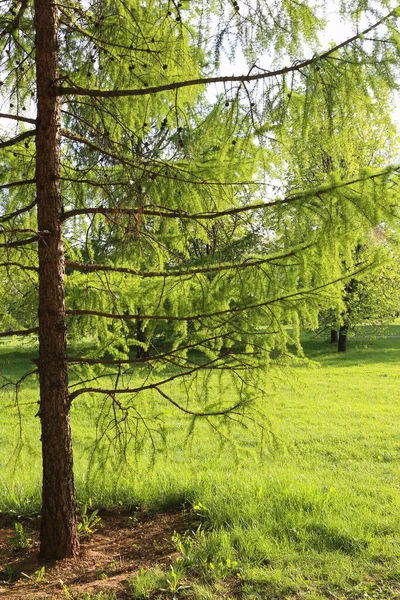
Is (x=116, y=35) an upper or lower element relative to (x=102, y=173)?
upper

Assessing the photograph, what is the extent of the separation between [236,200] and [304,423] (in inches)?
261

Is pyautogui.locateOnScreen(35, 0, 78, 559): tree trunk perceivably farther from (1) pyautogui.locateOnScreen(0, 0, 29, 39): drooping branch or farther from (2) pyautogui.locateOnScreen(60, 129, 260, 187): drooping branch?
(1) pyautogui.locateOnScreen(0, 0, 29, 39): drooping branch

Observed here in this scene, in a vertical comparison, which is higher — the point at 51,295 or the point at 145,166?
the point at 145,166

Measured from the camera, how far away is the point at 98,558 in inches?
157

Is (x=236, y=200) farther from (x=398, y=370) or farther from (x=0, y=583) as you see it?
(x=398, y=370)

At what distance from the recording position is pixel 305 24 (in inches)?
143

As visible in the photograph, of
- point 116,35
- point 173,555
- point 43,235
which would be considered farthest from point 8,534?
point 116,35

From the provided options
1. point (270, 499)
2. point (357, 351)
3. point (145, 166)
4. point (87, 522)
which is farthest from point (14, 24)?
point (357, 351)

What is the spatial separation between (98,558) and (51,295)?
196cm

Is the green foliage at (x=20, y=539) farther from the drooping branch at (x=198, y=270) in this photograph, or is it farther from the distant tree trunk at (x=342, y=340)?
the distant tree trunk at (x=342, y=340)

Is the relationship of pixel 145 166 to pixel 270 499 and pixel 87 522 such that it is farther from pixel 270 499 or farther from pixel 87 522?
→ pixel 270 499

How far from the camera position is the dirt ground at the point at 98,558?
3.55 meters

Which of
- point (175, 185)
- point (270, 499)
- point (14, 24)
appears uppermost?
point (14, 24)

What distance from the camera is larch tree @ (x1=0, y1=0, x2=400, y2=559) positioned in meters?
3.50
